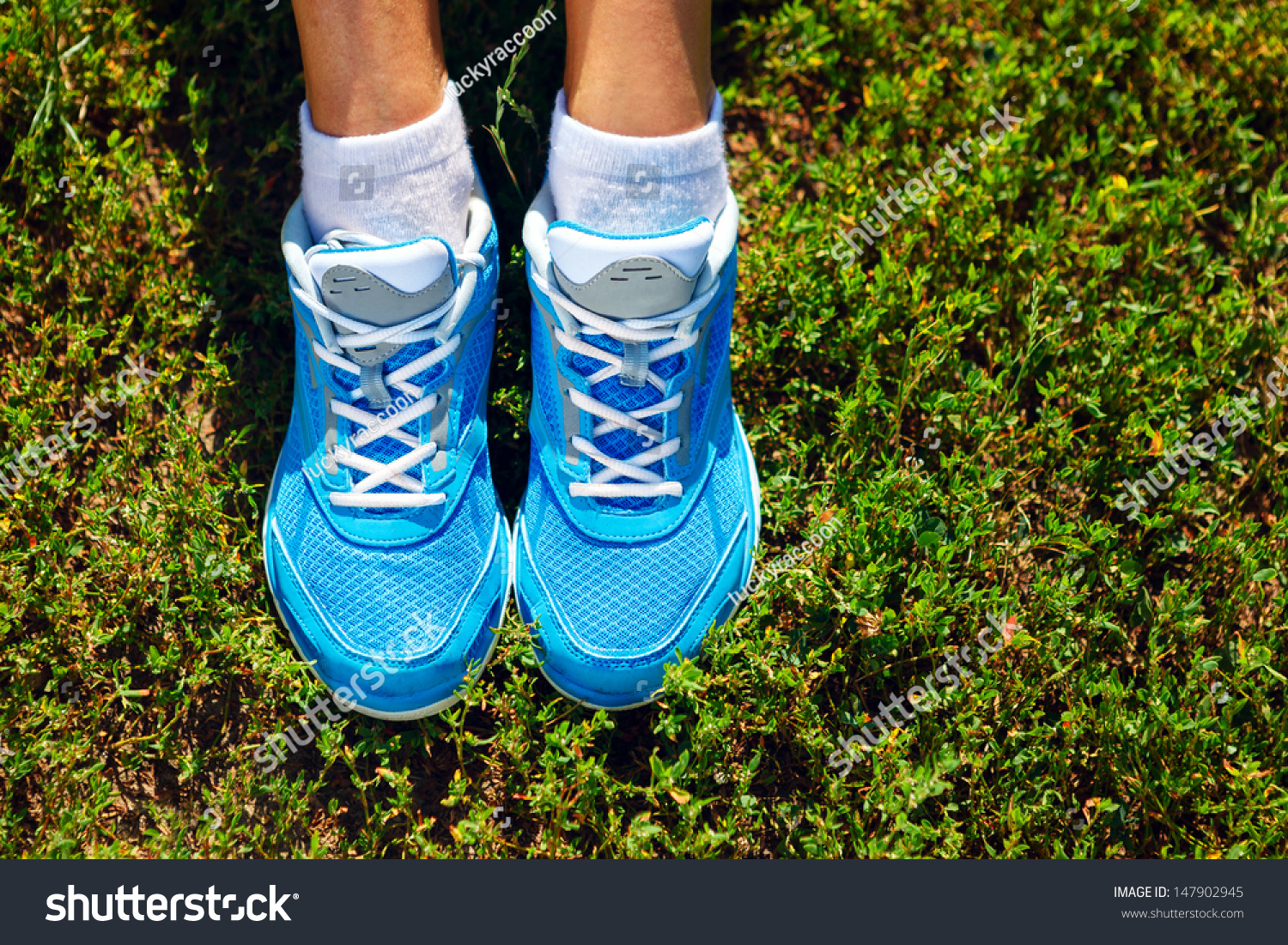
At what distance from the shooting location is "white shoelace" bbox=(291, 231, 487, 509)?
8.52 ft

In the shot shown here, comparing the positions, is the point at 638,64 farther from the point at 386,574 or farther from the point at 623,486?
the point at 386,574

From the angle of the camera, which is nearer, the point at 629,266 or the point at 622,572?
the point at 629,266

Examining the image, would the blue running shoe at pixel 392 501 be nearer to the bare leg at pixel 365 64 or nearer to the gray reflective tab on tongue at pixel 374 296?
the gray reflective tab on tongue at pixel 374 296

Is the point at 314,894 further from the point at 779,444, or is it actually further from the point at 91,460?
the point at 779,444

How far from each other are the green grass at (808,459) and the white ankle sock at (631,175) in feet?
2.15

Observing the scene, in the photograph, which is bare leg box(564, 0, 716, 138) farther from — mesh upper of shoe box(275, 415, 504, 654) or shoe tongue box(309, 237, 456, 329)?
mesh upper of shoe box(275, 415, 504, 654)

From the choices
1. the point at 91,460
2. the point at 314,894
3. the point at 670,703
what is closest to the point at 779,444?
the point at 670,703

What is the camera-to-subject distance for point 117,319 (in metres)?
3.17

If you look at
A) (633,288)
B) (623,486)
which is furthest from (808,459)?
(633,288)

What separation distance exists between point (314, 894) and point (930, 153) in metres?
3.02

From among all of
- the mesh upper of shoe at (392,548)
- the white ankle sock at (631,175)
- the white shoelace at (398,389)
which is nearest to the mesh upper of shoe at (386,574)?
the mesh upper of shoe at (392,548)

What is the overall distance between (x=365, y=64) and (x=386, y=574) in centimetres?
131

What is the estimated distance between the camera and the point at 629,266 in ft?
7.98

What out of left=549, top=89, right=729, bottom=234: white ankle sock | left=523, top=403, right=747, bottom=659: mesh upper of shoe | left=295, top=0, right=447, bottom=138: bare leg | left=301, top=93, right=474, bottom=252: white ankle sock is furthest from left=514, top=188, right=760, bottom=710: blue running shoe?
left=295, top=0, right=447, bottom=138: bare leg
